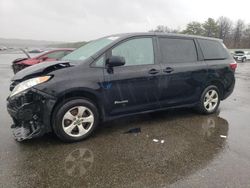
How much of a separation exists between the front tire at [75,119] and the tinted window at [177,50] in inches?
68.0

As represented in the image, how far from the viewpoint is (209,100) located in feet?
18.1

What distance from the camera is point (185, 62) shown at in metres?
4.99

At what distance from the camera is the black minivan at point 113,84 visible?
144 inches

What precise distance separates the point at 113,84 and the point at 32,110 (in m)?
1.32

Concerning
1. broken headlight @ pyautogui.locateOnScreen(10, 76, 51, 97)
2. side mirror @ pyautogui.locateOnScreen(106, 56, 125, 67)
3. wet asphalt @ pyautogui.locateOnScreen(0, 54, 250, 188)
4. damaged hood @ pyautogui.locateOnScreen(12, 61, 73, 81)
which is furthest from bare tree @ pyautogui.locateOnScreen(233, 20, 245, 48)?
broken headlight @ pyautogui.locateOnScreen(10, 76, 51, 97)

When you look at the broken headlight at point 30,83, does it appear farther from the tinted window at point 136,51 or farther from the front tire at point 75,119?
the tinted window at point 136,51

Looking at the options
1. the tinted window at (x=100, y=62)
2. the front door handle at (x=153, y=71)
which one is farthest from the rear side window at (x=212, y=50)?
the tinted window at (x=100, y=62)

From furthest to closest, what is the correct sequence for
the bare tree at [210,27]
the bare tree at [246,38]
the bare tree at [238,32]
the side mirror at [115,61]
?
the bare tree at [238,32] → the bare tree at [210,27] → the bare tree at [246,38] → the side mirror at [115,61]

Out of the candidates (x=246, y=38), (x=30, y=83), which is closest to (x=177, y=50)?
(x=30, y=83)

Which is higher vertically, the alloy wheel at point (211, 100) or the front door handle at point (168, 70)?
the front door handle at point (168, 70)

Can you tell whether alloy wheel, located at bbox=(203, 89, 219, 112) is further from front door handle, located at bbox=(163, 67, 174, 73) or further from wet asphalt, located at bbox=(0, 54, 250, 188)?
front door handle, located at bbox=(163, 67, 174, 73)

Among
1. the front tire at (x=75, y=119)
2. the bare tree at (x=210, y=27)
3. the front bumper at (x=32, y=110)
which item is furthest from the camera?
the bare tree at (x=210, y=27)

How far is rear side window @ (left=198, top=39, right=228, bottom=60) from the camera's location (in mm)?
5375

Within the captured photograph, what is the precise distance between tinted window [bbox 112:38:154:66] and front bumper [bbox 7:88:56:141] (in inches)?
54.8
